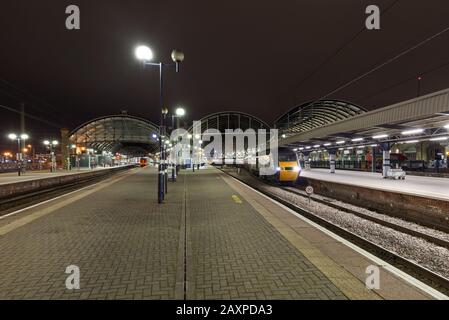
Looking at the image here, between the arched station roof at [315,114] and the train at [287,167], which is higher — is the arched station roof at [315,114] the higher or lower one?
the higher one

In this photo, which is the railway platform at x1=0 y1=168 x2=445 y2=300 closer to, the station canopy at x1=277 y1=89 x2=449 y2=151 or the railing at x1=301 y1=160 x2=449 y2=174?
the station canopy at x1=277 y1=89 x2=449 y2=151

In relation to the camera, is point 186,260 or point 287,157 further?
point 287,157

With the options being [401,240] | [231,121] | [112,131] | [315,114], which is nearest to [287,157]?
[401,240]

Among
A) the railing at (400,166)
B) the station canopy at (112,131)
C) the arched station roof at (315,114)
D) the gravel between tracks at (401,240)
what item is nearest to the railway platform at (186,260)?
the gravel between tracks at (401,240)

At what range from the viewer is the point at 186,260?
219 inches

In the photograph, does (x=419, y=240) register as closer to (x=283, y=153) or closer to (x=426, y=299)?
(x=426, y=299)

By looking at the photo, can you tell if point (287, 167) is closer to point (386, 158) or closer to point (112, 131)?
point (386, 158)

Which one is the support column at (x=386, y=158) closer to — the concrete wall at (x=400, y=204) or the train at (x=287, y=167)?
the train at (x=287, y=167)

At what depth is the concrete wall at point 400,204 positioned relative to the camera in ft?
37.7

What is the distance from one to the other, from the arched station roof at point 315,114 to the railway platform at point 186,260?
4220 cm

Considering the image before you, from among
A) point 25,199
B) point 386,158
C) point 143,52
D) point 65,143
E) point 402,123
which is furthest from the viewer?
point 65,143

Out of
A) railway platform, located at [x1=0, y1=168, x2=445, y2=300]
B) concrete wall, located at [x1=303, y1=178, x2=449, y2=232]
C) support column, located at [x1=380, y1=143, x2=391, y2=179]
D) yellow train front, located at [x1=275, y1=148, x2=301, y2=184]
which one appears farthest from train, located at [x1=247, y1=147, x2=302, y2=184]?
railway platform, located at [x1=0, y1=168, x2=445, y2=300]

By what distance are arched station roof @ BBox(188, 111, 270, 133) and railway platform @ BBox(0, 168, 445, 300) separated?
93.2 m

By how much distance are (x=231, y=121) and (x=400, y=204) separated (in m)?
92.0
